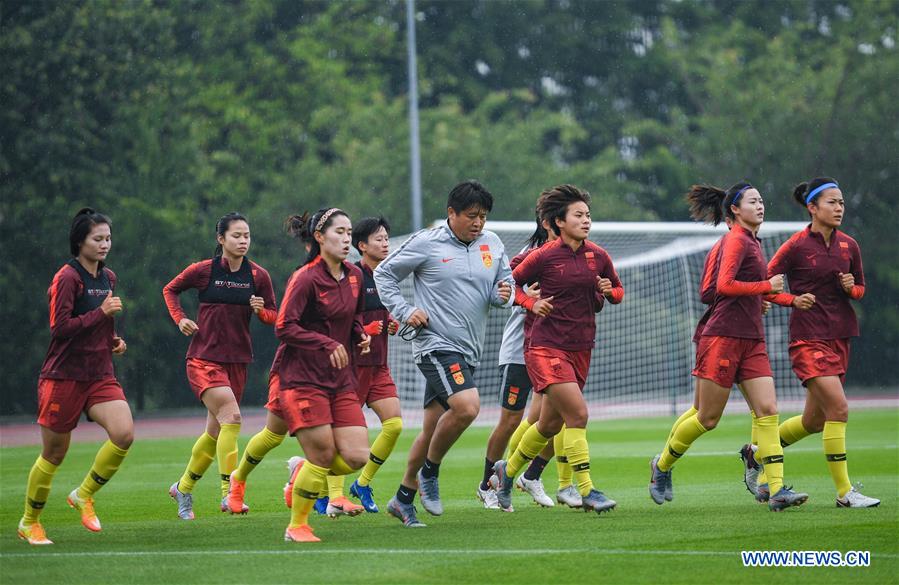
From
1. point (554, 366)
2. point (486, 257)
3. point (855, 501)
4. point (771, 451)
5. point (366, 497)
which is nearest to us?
point (486, 257)

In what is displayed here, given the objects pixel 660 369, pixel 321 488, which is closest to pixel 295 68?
pixel 660 369

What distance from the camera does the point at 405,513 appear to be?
9562 millimetres

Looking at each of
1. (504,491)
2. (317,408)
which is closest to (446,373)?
(317,408)

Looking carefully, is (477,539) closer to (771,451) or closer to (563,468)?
(563,468)

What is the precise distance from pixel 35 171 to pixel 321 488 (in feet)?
71.3

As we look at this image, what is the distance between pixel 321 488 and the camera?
337 inches

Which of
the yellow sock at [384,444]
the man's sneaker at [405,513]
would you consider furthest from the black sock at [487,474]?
the man's sneaker at [405,513]

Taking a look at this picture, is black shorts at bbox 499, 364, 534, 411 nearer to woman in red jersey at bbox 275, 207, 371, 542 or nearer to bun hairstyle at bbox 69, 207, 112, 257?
woman in red jersey at bbox 275, 207, 371, 542

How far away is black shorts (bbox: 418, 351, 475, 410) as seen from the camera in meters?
9.31

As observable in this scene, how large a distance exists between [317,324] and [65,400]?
5.98ft

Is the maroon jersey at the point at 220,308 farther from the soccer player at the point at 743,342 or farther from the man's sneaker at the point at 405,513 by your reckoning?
the soccer player at the point at 743,342

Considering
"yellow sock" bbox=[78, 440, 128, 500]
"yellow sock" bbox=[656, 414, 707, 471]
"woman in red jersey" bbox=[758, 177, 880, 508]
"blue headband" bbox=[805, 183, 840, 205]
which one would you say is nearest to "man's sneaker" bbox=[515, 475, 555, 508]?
"yellow sock" bbox=[656, 414, 707, 471]

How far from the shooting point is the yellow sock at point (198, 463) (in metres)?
10.7

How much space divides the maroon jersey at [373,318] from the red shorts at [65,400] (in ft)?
7.72
